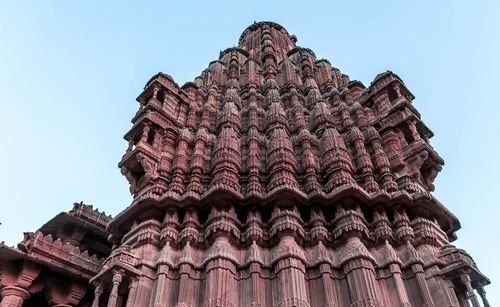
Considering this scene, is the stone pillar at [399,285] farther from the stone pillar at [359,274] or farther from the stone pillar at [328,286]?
the stone pillar at [328,286]

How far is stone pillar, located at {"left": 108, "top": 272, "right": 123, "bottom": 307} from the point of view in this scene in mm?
9562

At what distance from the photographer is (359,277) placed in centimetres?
1012

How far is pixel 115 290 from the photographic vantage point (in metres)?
9.84

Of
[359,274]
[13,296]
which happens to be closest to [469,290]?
[359,274]

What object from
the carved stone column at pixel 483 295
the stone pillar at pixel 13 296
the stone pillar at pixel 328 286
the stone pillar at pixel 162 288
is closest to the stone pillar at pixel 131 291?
the stone pillar at pixel 162 288

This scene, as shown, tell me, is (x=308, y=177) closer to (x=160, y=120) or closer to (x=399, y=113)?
(x=399, y=113)

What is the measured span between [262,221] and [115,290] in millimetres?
4548

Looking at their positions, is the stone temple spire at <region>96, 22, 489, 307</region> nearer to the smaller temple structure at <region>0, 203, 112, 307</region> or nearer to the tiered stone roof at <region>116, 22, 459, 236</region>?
the tiered stone roof at <region>116, 22, 459, 236</region>

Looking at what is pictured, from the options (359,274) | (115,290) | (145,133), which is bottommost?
(115,290)

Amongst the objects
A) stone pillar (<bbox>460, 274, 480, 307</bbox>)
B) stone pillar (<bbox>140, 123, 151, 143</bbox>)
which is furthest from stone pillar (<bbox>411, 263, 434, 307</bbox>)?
stone pillar (<bbox>140, 123, 151, 143</bbox>)

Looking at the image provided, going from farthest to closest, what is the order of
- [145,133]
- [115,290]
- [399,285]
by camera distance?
[145,133], [399,285], [115,290]

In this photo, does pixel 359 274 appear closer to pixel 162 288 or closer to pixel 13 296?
pixel 162 288

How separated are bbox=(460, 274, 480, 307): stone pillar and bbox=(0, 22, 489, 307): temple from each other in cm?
3

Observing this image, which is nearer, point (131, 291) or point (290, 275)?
point (131, 291)
